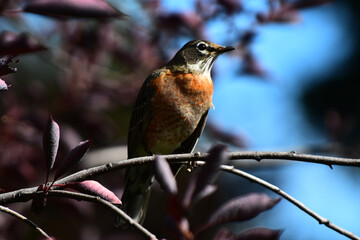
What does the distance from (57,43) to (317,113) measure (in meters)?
5.98

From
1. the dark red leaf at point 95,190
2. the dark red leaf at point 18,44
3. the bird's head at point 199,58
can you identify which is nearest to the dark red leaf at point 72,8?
the dark red leaf at point 18,44

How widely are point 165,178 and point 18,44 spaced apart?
0.53 m

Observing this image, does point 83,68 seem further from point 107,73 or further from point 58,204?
point 58,204

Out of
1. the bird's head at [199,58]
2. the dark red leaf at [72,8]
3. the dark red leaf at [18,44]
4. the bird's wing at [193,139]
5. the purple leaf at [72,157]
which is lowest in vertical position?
the bird's wing at [193,139]

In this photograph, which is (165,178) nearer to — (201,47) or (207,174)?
(207,174)

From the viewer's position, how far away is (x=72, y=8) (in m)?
1.17

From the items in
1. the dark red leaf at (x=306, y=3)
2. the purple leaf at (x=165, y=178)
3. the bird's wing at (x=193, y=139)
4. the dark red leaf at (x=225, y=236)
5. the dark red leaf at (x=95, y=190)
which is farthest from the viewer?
the dark red leaf at (x=306, y=3)

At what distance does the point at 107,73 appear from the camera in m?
4.30

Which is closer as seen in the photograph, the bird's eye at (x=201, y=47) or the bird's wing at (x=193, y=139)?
the bird's wing at (x=193, y=139)

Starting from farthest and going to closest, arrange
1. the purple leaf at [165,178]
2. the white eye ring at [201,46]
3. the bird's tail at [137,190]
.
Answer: the white eye ring at [201,46] < the bird's tail at [137,190] < the purple leaf at [165,178]

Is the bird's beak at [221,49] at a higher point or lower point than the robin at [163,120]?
higher

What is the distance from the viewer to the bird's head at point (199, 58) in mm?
3242

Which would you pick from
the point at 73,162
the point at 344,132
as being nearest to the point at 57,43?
the point at 344,132

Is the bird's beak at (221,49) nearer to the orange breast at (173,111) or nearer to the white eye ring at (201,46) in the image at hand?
the white eye ring at (201,46)
